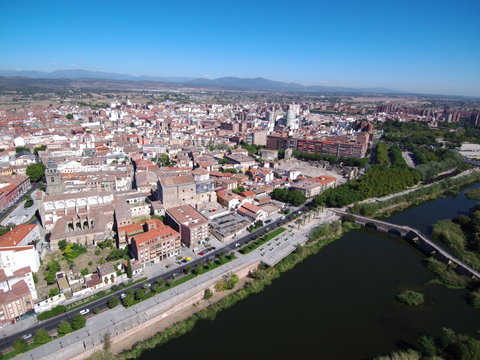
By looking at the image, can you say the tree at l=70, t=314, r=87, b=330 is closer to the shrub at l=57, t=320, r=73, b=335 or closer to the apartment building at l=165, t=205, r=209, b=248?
the shrub at l=57, t=320, r=73, b=335

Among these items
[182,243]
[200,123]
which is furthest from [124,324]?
[200,123]

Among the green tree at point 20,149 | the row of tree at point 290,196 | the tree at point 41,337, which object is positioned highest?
the green tree at point 20,149

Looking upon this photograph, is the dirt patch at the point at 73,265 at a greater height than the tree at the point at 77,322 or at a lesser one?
lesser

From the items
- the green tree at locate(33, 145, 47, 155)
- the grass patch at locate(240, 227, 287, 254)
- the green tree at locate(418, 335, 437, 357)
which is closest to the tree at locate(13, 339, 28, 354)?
the grass patch at locate(240, 227, 287, 254)


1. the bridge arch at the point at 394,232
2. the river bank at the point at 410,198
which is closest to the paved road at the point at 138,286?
the river bank at the point at 410,198

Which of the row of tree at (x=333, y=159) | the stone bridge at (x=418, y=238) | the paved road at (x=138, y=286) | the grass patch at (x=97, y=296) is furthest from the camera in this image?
the row of tree at (x=333, y=159)

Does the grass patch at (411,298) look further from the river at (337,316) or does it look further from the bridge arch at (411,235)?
the bridge arch at (411,235)

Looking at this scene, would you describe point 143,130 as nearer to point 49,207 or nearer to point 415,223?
point 49,207
